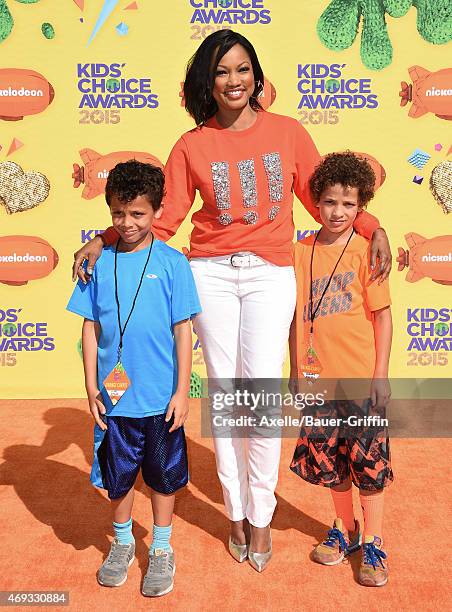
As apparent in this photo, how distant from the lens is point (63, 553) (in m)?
2.50

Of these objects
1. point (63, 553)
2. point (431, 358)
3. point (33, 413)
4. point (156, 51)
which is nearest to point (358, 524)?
point (63, 553)

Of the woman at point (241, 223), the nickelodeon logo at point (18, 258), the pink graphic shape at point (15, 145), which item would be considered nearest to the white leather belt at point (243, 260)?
the woman at point (241, 223)

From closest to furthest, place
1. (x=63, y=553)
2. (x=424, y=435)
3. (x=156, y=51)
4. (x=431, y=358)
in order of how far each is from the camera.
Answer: (x=63, y=553) → (x=424, y=435) → (x=156, y=51) → (x=431, y=358)

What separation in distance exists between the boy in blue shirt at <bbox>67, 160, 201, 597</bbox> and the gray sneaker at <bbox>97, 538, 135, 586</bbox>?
25 mm

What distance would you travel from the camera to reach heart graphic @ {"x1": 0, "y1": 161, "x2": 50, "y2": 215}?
171 inches

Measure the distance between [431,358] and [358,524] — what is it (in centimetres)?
222

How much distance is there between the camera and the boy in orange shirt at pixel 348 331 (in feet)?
7.43

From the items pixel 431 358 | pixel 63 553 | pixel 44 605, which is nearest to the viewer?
pixel 44 605

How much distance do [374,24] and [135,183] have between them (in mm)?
2846

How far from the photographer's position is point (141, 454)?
2.25 meters

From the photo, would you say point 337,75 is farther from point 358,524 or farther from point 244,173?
point 358,524

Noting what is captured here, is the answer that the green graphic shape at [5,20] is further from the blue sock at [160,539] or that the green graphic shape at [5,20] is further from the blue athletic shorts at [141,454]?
the blue sock at [160,539]
